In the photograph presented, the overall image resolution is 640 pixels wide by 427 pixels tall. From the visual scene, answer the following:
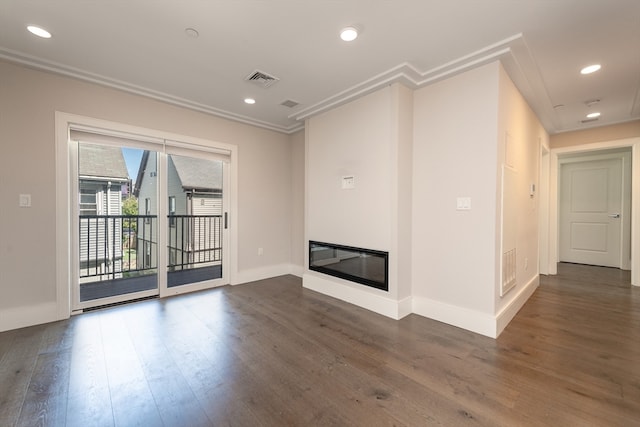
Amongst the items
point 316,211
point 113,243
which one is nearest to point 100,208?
point 113,243

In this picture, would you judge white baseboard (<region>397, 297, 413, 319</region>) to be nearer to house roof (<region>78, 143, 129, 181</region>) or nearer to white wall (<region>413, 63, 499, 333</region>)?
white wall (<region>413, 63, 499, 333</region>)

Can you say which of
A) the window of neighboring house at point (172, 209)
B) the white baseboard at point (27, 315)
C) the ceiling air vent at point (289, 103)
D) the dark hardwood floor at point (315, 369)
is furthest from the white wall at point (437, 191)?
the white baseboard at point (27, 315)

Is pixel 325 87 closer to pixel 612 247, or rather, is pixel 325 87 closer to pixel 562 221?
pixel 562 221

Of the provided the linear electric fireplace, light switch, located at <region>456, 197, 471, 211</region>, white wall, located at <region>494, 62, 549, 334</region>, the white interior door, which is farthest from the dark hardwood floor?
the white interior door

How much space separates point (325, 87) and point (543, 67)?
86.6 inches

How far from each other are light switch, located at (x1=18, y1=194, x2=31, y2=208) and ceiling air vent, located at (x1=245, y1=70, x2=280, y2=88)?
2.50 meters

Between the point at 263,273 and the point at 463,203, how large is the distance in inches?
127

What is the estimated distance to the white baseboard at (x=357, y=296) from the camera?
2.91m

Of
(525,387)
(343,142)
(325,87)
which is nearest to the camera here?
(525,387)

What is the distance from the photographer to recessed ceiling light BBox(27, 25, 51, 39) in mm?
2115

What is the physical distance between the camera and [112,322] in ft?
8.98

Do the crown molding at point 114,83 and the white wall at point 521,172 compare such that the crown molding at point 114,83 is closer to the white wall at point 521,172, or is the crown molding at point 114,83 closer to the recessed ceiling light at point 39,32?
the recessed ceiling light at point 39,32

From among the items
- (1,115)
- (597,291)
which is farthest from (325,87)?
(597,291)

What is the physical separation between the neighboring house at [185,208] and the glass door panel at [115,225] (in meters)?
0.02
